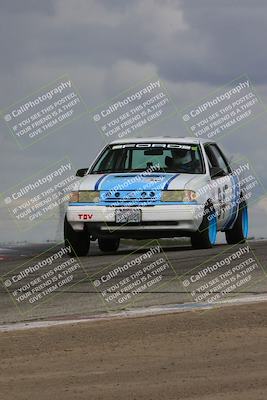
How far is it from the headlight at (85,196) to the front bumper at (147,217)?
9 cm

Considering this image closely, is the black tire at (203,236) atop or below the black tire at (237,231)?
atop

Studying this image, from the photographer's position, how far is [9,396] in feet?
23.5

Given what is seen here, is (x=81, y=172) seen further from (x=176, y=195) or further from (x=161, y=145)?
(x=176, y=195)

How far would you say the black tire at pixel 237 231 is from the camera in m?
19.3

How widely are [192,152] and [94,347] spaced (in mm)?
9356

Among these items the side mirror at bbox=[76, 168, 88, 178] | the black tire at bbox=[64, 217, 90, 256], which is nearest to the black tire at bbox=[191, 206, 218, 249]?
the black tire at bbox=[64, 217, 90, 256]

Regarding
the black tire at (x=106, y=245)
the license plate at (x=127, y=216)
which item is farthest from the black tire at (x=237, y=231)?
the license plate at (x=127, y=216)

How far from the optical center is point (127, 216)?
16.6 m

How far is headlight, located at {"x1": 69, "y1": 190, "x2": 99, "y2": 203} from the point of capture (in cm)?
1664

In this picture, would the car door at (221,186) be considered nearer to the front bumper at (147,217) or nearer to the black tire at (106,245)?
the front bumper at (147,217)

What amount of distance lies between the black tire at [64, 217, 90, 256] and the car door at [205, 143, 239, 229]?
216 cm

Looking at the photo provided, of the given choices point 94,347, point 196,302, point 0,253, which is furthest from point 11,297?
point 0,253

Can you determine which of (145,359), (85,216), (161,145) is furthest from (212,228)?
(145,359)

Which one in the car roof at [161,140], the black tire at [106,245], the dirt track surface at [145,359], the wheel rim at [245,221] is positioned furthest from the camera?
the wheel rim at [245,221]
